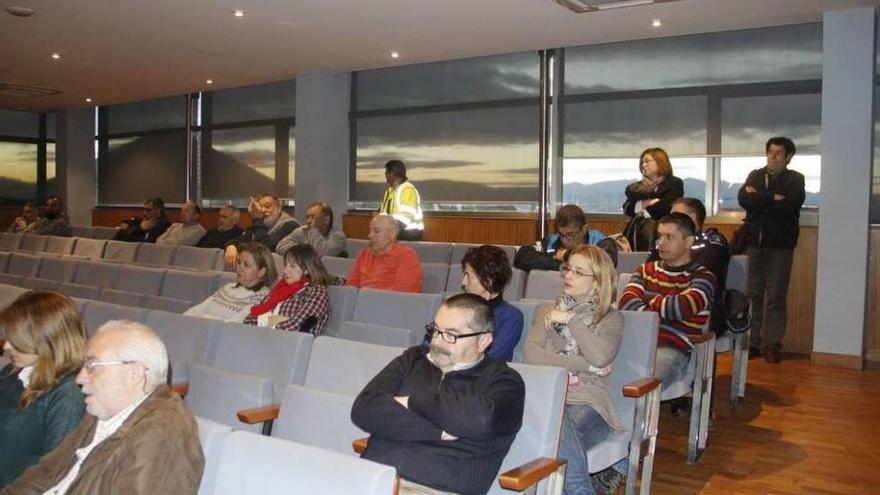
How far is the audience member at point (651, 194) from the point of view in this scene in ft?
21.0

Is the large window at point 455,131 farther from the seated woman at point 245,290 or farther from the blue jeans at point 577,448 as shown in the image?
the blue jeans at point 577,448

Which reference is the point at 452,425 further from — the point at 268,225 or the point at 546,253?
the point at 268,225

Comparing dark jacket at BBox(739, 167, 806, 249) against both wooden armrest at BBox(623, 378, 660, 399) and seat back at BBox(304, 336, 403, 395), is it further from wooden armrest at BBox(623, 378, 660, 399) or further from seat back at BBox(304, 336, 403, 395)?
seat back at BBox(304, 336, 403, 395)

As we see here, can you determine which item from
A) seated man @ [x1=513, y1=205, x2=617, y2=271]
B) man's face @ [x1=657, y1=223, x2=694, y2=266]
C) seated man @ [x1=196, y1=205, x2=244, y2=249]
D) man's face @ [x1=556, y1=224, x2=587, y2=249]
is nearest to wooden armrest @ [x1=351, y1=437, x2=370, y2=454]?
man's face @ [x1=657, y1=223, x2=694, y2=266]

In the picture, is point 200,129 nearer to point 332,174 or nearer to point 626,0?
point 332,174

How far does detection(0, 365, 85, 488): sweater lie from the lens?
2582 mm

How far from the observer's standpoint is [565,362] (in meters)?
3.41

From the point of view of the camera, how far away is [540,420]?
269 centimetres

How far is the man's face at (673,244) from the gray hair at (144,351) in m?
2.91

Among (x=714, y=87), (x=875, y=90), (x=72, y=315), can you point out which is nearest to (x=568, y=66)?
(x=714, y=87)

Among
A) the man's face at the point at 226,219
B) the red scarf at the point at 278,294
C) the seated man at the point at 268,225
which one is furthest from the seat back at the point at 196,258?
the red scarf at the point at 278,294

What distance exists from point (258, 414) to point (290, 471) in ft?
4.21

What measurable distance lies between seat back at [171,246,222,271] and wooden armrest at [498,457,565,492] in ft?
17.5

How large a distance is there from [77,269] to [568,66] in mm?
5465
